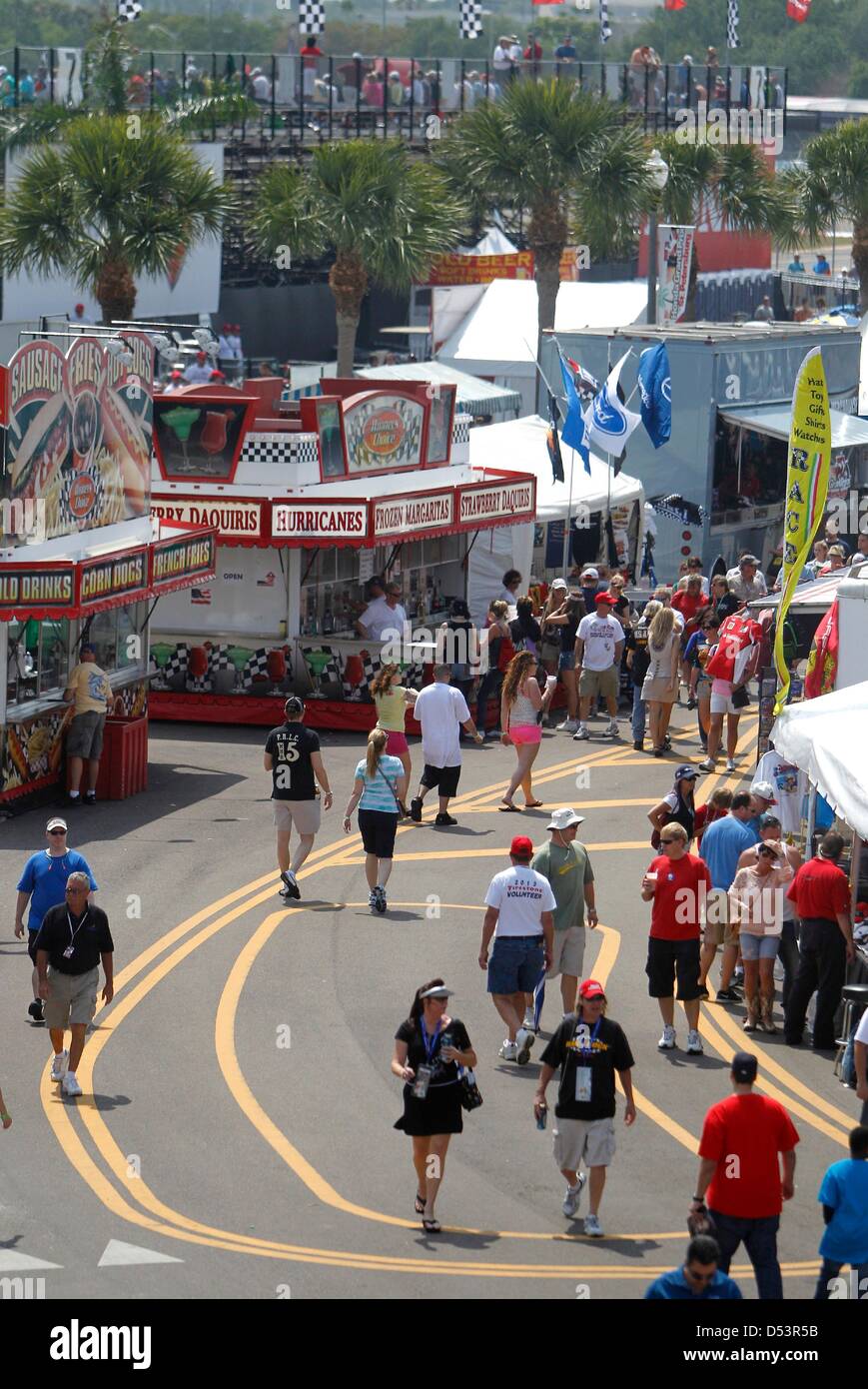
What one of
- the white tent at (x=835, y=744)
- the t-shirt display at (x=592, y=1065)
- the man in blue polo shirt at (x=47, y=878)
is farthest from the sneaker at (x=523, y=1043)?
the man in blue polo shirt at (x=47, y=878)

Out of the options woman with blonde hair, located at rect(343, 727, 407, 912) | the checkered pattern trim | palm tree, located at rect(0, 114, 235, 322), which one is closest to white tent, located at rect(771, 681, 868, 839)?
woman with blonde hair, located at rect(343, 727, 407, 912)

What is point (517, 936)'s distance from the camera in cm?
1337

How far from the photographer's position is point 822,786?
43.6 ft

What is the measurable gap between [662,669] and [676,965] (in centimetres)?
871

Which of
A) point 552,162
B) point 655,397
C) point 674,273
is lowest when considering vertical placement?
point 655,397

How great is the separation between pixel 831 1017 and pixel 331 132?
157ft

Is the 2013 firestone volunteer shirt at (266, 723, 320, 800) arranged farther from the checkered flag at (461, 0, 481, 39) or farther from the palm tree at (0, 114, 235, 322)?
the checkered flag at (461, 0, 481, 39)

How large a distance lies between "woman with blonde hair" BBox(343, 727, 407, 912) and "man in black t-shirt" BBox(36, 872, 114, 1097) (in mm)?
3978

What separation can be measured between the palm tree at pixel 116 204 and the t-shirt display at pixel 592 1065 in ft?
82.2

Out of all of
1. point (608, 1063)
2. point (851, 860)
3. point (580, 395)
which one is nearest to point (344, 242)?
point (580, 395)

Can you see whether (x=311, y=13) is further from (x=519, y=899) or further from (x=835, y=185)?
(x=519, y=899)

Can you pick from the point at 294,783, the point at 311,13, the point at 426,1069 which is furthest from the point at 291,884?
the point at 311,13

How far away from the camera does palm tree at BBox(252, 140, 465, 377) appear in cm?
3959
